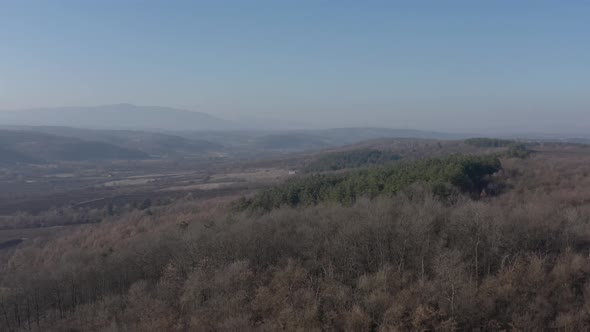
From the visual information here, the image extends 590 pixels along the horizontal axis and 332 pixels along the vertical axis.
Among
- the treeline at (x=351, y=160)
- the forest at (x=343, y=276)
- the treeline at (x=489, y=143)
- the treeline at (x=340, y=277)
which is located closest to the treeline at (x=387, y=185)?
the forest at (x=343, y=276)

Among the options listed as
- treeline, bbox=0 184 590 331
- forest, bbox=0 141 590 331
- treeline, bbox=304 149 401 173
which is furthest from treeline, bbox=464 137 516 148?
treeline, bbox=0 184 590 331

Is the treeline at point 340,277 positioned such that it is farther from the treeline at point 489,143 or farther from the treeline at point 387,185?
the treeline at point 489,143

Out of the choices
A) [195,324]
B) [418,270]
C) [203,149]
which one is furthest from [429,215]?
[203,149]

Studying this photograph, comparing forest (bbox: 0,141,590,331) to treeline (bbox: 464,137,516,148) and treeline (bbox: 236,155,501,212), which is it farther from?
treeline (bbox: 464,137,516,148)

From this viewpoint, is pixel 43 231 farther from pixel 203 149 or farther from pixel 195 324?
pixel 203 149

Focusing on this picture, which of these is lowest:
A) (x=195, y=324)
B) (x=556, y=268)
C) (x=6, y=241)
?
(x=6, y=241)

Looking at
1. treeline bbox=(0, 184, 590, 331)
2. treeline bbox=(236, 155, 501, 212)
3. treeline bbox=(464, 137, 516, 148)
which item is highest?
treeline bbox=(464, 137, 516, 148)

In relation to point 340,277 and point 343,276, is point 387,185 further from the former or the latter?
point 340,277
